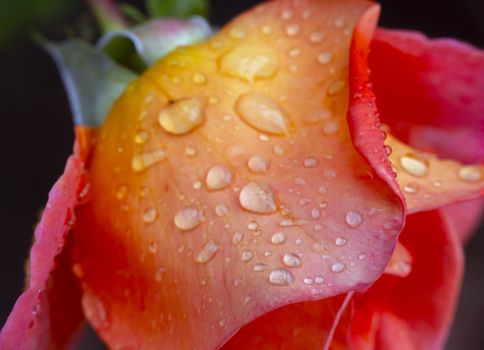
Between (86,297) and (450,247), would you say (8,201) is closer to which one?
(86,297)

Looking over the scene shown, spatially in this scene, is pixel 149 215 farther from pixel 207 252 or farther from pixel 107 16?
pixel 107 16

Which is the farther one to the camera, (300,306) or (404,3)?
(404,3)

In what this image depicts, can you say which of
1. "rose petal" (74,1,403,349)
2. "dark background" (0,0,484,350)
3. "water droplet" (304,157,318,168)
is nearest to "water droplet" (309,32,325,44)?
"rose petal" (74,1,403,349)

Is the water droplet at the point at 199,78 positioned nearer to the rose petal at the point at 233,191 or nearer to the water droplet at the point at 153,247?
the rose petal at the point at 233,191

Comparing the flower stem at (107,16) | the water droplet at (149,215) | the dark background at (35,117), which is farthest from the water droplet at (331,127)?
the dark background at (35,117)

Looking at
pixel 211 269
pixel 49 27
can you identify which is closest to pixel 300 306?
pixel 211 269

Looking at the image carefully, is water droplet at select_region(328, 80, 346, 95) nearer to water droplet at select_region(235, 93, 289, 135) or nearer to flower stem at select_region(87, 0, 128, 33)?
water droplet at select_region(235, 93, 289, 135)

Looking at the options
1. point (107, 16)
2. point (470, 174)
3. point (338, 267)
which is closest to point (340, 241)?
point (338, 267)
